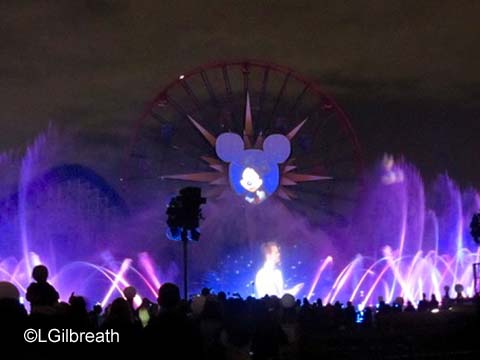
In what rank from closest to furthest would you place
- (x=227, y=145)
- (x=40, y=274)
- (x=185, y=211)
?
(x=40, y=274) → (x=185, y=211) → (x=227, y=145)

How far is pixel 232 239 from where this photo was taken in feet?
132

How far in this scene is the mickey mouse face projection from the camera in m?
38.2

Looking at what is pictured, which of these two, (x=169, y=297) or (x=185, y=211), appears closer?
(x=169, y=297)

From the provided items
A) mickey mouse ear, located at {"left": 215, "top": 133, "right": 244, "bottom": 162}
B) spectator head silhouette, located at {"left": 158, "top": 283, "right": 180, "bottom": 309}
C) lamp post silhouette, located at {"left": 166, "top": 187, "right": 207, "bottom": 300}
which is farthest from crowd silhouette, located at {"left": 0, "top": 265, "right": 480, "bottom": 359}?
mickey mouse ear, located at {"left": 215, "top": 133, "right": 244, "bottom": 162}

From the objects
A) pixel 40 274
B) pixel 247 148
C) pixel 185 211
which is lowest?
pixel 40 274

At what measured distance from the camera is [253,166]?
1521 inches

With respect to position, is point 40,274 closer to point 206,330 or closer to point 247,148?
point 206,330

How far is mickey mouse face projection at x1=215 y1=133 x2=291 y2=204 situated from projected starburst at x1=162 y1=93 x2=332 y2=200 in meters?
0.22

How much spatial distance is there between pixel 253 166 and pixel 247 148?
100 cm

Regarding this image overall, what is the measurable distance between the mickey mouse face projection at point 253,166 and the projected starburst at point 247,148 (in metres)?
0.22

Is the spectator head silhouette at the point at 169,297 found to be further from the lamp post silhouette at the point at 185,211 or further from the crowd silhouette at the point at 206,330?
the lamp post silhouette at the point at 185,211

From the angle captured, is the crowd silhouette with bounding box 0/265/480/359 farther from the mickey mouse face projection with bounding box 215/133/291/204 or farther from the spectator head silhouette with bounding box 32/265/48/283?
the mickey mouse face projection with bounding box 215/133/291/204

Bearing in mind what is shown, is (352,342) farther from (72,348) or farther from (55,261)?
(55,261)

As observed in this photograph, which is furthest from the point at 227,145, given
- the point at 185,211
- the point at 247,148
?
the point at 185,211
